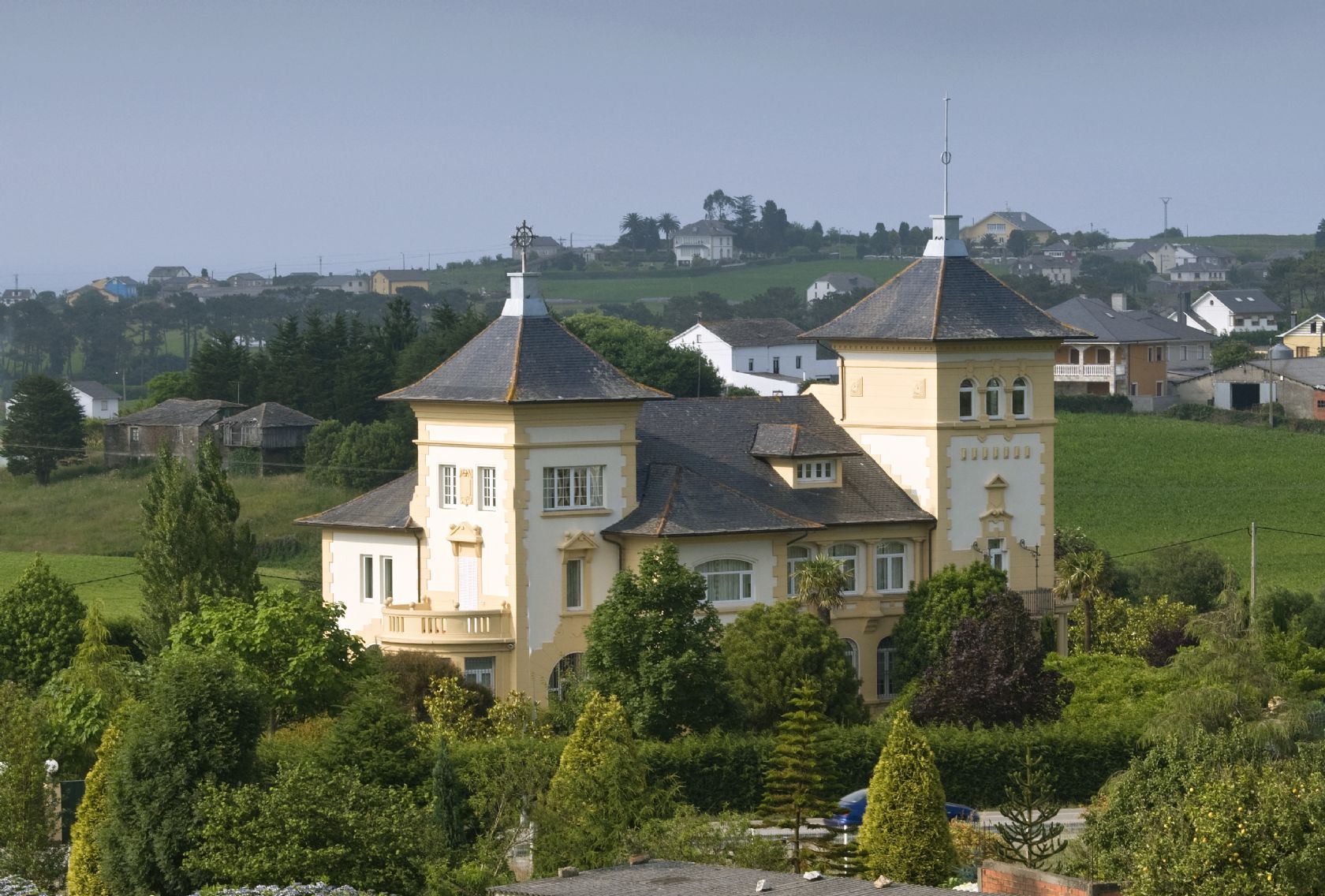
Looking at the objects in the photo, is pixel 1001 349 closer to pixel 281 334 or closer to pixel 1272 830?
pixel 1272 830

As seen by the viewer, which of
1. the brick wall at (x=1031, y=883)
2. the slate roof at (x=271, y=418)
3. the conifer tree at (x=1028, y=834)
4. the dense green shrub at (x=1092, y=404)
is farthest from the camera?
the dense green shrub at (x=1092, y=404)

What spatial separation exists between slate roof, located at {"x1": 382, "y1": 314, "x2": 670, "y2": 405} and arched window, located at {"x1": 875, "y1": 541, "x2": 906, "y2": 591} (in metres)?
7.57

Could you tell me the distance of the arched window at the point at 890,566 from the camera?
68.2 meters

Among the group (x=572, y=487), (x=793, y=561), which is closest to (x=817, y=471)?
(x=793, y=561)

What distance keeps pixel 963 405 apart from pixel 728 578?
8.40 meters

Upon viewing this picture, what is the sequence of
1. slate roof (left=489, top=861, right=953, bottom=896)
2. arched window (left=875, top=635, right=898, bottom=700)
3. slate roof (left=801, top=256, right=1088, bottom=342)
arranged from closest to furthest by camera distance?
slate roof (left=489, top=861, right=953, bottom=896), arched window (left=875, top=635, right=898, bottom=700), slate roof (left=801, top=256, right=1088, bottom=342)

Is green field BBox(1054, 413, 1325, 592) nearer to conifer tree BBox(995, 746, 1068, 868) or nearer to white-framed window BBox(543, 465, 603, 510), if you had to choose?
white-framed window BBox(543, 465, 603, 510)

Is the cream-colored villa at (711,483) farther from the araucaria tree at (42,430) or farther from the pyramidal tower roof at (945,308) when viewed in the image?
the araucaria tree at (42,430)

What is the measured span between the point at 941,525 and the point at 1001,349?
4.97 m

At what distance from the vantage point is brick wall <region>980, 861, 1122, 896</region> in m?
40.8

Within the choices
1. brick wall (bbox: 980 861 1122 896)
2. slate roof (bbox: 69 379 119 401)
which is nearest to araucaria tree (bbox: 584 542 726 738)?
brick wall (bbox: 980 861 1122 896)

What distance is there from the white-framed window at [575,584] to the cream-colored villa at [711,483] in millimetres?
59

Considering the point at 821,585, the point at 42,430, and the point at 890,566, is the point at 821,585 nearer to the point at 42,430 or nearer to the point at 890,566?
the point at 890,566

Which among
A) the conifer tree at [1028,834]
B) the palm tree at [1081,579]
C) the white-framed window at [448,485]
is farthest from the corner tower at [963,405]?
A: the conifer tree at [1028,834]
